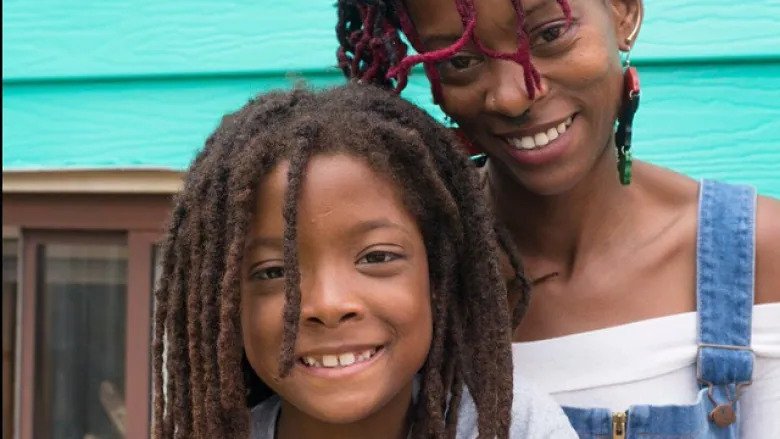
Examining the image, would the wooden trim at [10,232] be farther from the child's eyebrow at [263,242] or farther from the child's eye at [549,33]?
the child's eye at [549,33]

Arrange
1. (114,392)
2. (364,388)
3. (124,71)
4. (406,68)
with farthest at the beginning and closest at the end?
(114,392) → (124,71) → (406,68) → (364,388)

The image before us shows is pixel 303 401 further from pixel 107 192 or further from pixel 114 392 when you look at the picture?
pixel 114 392

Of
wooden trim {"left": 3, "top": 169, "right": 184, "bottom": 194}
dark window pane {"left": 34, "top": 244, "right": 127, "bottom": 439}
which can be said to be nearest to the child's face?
wooden trim {"left": 3, "top": 169, "right": 184, "bottom": 194}

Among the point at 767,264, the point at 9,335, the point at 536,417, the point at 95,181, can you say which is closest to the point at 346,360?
the point at 536,417

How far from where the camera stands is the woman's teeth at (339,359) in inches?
63.5

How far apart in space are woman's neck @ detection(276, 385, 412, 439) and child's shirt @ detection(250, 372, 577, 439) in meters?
0.05

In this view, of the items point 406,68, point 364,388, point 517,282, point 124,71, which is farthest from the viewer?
point 124,71

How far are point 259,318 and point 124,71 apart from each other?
1.50 meters

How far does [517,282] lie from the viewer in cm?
197

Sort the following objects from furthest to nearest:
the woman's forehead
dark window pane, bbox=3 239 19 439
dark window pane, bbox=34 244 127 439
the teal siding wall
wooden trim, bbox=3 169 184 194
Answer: dark window pane, bbox=3 239 19 439, dark window pane, bbox=34 244 127 439, wooden trim, bbox=3 169 184 194, the teal siding wall, the woman's forehead

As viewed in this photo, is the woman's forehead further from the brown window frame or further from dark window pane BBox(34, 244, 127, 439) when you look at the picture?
dark window pane BBox(34, 244, 127, 439)

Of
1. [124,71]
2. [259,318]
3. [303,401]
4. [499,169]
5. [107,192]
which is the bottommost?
[303,401]

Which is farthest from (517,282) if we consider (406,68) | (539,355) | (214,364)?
(214,364)

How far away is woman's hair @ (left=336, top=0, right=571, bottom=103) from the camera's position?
1.74 meters
